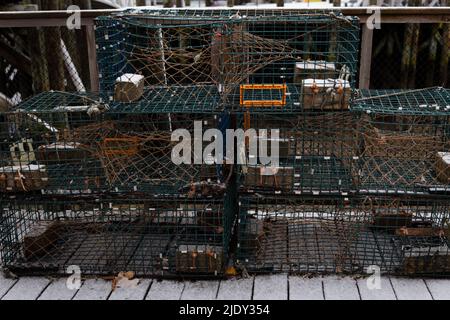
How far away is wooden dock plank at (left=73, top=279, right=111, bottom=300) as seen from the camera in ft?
12.3

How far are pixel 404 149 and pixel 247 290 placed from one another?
1.44 meters

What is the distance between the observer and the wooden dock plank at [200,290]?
12.2 feet

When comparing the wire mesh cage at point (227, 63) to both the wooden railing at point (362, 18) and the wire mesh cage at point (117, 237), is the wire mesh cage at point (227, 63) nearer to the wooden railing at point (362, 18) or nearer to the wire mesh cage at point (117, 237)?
the wooden railing at point (362, 18)

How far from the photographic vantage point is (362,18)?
179 inches

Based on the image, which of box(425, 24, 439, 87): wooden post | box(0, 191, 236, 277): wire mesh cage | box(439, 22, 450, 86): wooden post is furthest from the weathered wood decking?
box(425, 24, 439, 87): wooden post

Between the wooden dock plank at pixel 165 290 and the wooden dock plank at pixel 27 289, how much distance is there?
0.74m

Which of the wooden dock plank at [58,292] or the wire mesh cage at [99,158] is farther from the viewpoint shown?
the wire mesh cage at [99,158]

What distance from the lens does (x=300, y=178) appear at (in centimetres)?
395

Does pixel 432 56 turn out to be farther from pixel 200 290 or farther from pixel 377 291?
pixel 200 290

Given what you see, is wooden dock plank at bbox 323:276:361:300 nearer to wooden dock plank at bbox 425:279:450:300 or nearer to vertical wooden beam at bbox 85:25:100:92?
wooden dock plank at bbox 425:279:450:300

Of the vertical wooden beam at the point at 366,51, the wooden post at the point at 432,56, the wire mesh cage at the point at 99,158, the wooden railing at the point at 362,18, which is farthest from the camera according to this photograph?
the wooden post at the point at 432,56

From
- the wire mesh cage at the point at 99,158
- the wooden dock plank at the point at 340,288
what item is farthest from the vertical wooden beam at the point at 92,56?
the wooden dock plank at the point at 340,288

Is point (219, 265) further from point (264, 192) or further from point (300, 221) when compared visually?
point (300, 221)

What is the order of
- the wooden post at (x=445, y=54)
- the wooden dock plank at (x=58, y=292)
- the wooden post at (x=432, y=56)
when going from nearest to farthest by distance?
the wooden dock plank at (x=58, y=292)
the wooden post at (x=445, y=54)
the wooden post at (x=432, y=56)
